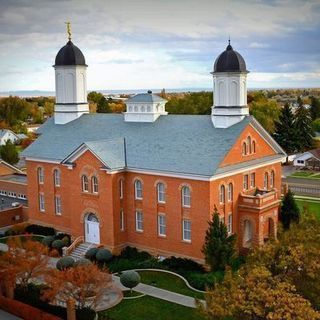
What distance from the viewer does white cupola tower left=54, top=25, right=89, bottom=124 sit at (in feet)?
156

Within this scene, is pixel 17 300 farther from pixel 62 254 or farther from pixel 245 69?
pixel 245 69

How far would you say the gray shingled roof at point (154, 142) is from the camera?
3591 cm

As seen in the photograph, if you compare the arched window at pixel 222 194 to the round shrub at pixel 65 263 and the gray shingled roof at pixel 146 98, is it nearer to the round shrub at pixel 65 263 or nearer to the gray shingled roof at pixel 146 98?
the gray shingled roof at pixel 146 98

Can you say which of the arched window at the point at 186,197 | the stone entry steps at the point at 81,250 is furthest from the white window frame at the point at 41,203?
the arched window at the point at 186,197

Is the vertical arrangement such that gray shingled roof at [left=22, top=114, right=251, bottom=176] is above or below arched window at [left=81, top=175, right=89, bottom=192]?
above

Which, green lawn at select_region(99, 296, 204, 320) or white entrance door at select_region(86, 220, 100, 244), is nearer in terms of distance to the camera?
green lawn at select_region(99, 296, 204, 320)

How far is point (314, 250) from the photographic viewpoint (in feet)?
73.9

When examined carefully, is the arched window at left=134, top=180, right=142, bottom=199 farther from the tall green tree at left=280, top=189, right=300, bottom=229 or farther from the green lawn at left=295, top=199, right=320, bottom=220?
the green lawn at left=295, top=199, right=320, bottom=220

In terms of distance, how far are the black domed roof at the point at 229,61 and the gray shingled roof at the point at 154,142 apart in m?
3.99

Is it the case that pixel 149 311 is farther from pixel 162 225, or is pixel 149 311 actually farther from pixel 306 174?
pixel 306 174

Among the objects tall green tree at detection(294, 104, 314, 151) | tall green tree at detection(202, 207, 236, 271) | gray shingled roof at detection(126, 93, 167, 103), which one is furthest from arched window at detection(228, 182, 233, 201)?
tall green tree at detection(294, 104, 314, 151)

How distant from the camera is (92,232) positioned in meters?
40.4

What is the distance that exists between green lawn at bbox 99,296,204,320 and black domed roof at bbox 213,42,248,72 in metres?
18.4

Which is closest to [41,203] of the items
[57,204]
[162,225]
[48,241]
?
[57,204]
